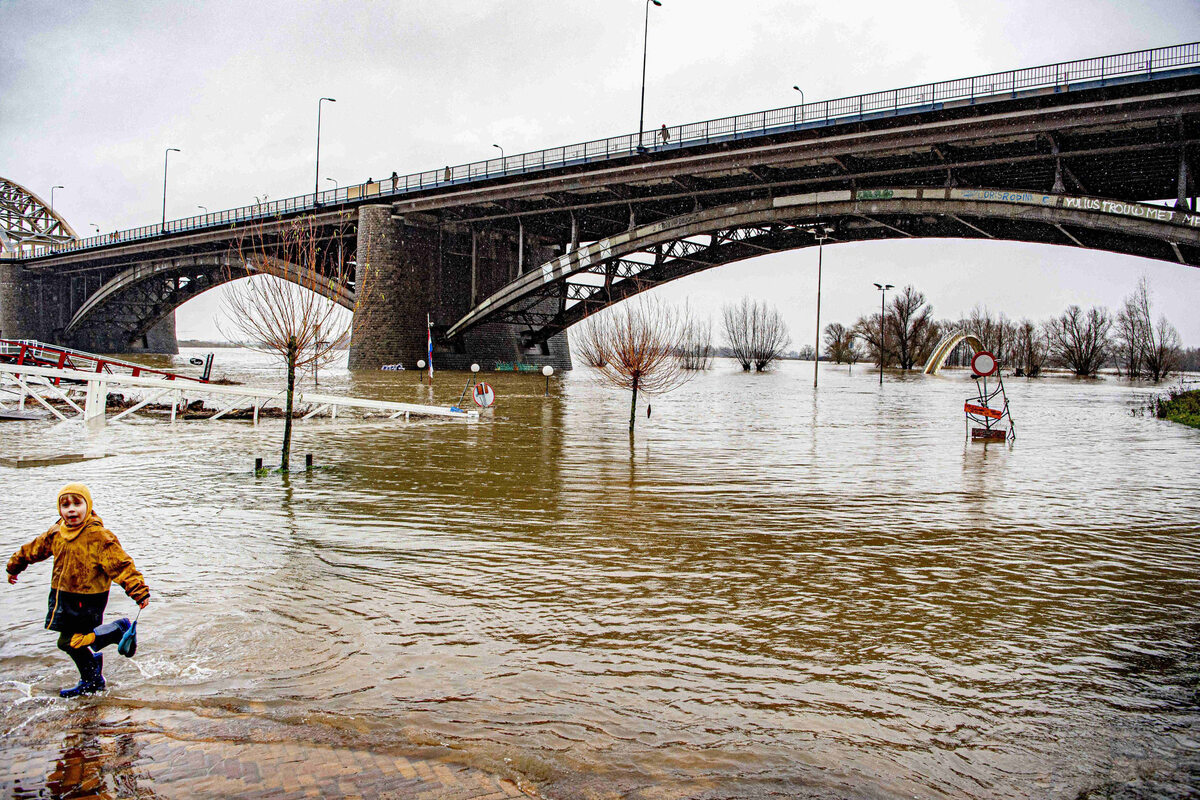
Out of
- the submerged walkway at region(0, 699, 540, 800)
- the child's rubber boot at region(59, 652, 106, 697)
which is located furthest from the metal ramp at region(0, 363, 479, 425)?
the submerged walkway at region(0, 699, 540, 800)

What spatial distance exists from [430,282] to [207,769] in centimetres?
5225

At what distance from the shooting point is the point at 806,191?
4259 cm

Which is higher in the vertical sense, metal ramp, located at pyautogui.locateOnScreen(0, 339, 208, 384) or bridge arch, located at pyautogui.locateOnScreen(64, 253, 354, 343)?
bridge arch, located at pyautogui.locateOnScreen(64, 253, 354, 343)

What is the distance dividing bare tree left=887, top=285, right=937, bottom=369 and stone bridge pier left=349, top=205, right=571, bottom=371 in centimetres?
6991

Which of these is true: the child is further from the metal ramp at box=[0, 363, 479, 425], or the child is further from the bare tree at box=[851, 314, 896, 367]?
the bare tree at box=[851, 314, 896, 367]

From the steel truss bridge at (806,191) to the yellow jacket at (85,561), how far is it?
770 inches

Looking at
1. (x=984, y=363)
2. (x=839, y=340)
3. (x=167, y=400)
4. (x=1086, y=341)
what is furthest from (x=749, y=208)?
(x=839, y=340)

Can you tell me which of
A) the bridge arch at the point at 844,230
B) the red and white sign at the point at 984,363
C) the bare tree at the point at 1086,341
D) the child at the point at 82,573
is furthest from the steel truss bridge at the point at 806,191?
the bare tree at the point at 1086,341

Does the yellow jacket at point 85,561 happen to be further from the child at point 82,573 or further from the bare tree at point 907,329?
the bare tree at point 907,329

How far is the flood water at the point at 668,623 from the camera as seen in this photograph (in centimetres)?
392

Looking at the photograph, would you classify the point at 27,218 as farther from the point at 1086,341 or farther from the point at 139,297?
the point at 1086,341

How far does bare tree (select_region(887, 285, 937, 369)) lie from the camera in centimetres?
11269

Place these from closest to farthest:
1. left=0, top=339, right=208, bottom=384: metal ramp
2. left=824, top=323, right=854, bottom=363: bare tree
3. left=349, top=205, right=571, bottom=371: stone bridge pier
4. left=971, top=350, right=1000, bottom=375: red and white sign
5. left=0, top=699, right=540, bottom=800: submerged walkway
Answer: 1. left=0, top=699, right=540, bottom=800: submerged walkway
2. left=971, top=350, right=1000, bottom=375: red and white sign
3. left=0, top=339, right=208, bottom=384: metal ramp
4. left=349, top=205, right=571, bottom=371: stone bridge pier
5. left=824, top=323, right=854, bottom=363: bare tree

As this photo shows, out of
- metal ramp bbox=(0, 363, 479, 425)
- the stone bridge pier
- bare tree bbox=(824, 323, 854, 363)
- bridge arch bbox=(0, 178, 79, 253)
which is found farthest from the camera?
bare tree bbox=(824, 323, 854, 363)
